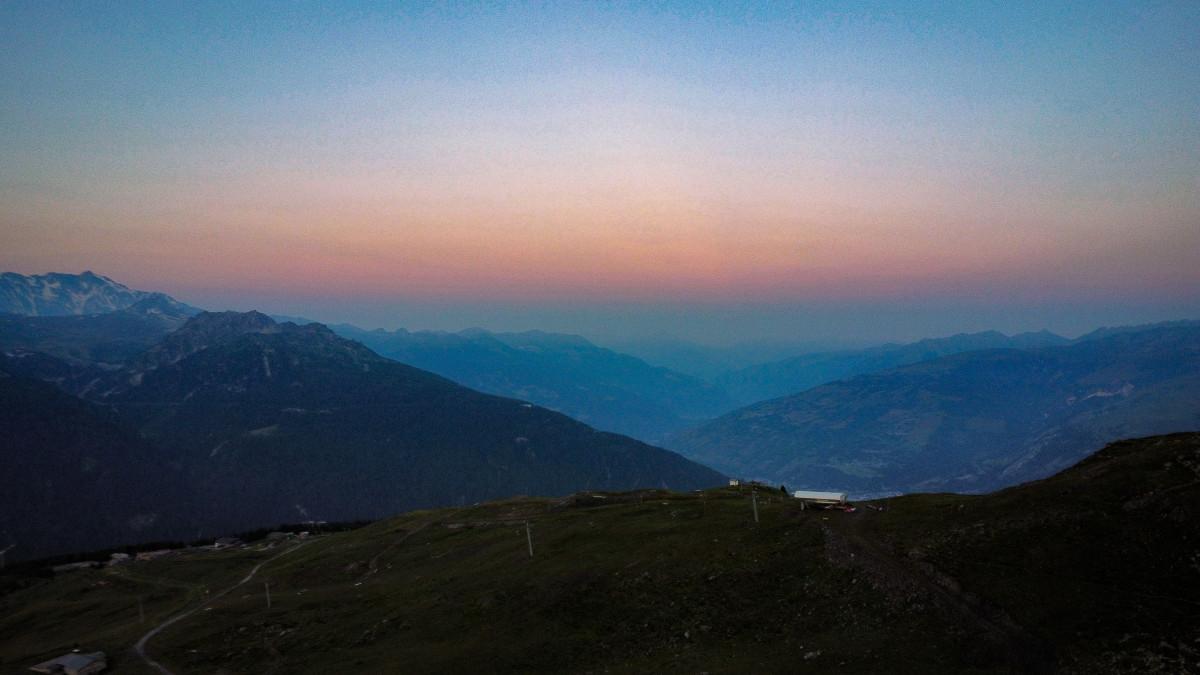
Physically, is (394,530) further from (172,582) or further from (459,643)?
(459,643)

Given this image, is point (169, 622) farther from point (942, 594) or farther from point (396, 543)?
point (942, 594)

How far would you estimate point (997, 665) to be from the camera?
126 feet

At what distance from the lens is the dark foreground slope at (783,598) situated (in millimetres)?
40500

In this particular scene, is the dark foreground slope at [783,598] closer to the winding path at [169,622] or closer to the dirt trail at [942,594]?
the dirt trail at [942,594]

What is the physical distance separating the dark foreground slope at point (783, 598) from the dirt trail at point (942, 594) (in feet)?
0.52

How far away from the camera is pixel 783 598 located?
172ft

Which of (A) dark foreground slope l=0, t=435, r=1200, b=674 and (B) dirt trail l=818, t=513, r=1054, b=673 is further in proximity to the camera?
(A) dark foreground slope l=0, t=435, r=1200, b=674

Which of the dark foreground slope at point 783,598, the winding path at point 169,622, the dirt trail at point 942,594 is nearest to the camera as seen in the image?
the dirt trail at point 942,594

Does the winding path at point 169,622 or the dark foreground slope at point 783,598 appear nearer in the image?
the dark foreground slope at point 783,598

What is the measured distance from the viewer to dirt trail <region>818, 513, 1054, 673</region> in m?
38.7

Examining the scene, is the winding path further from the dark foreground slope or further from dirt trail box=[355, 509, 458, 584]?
dirt trail box=[355, 509, 458, 584]

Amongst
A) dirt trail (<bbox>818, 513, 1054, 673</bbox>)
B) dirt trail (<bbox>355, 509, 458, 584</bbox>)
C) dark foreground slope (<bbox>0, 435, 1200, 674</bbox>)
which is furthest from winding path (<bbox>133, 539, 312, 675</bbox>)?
dirt trail (<bbox>818, 513, 1054, 673</bbox>)

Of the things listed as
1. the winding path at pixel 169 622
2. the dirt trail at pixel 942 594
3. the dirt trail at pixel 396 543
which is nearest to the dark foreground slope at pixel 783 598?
the dirt trail at pixel 942 594

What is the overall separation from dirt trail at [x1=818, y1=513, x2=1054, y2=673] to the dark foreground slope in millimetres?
159
